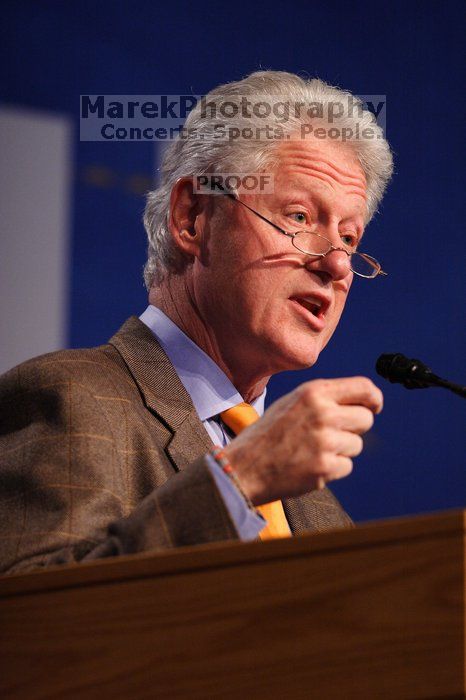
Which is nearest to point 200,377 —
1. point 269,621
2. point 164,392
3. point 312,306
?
point 164,392

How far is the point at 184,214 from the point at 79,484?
74cm

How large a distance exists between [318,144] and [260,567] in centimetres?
106

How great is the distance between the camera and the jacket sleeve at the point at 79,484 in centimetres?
114

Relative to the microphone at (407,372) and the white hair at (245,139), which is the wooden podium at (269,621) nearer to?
the microphone at (407,372)

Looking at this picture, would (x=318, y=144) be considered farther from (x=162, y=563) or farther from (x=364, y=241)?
(x=162, y=563)

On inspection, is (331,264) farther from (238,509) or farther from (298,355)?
(238,509)

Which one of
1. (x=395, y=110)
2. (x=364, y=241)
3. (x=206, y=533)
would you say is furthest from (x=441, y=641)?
(x=395, y=110)

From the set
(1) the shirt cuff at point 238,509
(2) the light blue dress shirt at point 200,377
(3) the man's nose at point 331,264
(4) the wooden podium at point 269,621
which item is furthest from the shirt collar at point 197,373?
(4) the wooden podium at point 269,621

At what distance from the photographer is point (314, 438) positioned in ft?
3.87

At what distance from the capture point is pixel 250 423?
1714mm

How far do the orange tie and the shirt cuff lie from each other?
0.45 meters

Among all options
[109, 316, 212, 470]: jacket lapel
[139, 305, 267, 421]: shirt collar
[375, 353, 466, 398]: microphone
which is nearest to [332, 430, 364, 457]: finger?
[375, 353, 466, 398]: microphone

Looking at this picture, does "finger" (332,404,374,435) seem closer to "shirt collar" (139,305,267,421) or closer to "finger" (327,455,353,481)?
"finger" (327,455,353,481)

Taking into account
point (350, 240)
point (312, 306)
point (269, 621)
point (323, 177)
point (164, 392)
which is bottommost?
point (269, 621)
